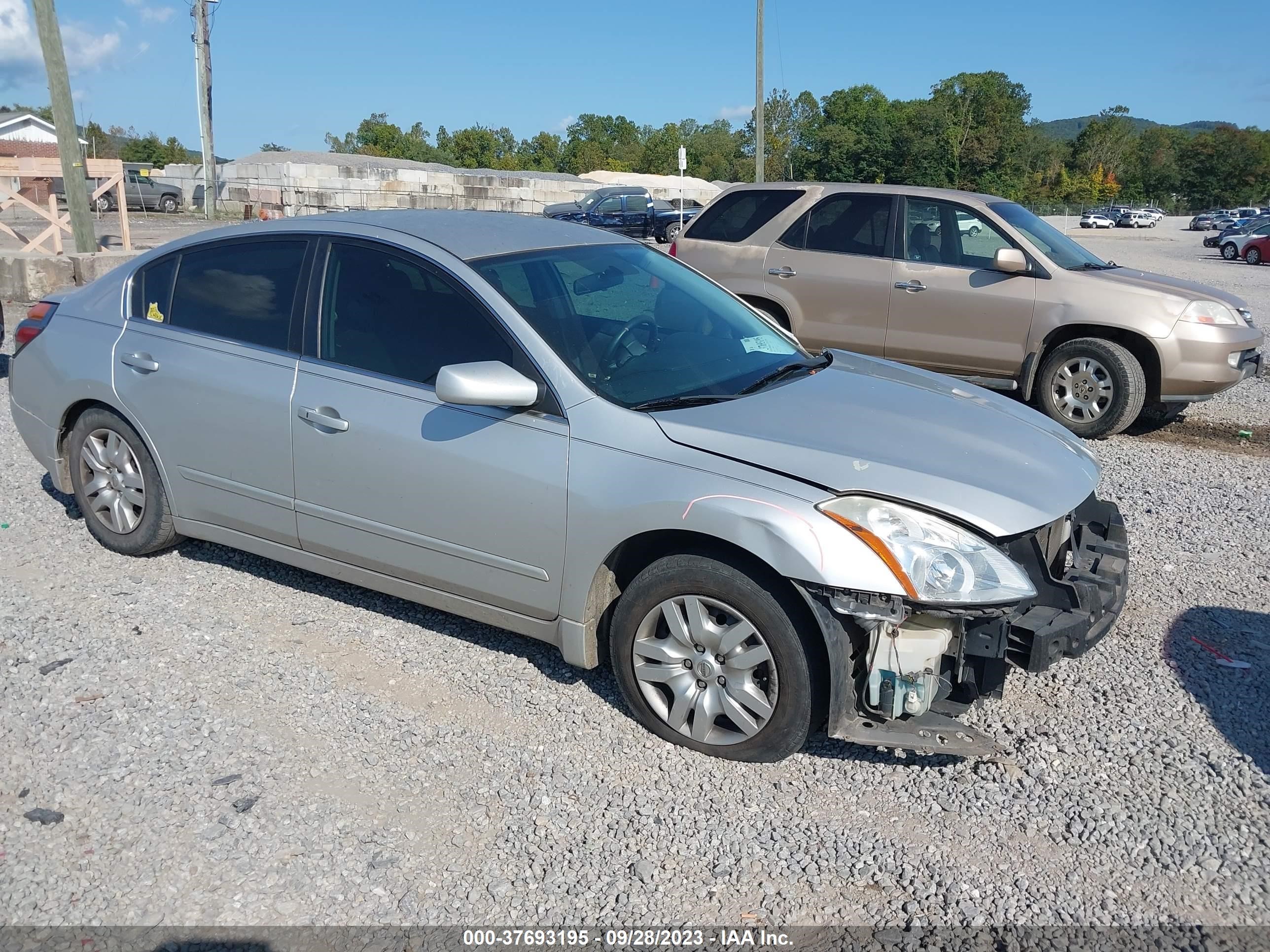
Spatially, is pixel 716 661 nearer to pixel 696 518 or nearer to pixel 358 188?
pixel 696 518

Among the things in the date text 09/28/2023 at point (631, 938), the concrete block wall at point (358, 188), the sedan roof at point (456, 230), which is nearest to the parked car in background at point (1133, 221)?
the concrete block wall at point (358, 188)

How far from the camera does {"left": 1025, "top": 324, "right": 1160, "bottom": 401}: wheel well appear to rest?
7.96 meters

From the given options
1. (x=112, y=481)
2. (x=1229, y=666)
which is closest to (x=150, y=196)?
(x=112, y=481)

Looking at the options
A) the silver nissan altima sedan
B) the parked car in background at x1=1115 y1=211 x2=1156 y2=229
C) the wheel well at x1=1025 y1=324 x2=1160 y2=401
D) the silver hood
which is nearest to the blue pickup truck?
the wheel well at x1=1025 y1=324 x2=1160 y2=401

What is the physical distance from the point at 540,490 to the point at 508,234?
135cm

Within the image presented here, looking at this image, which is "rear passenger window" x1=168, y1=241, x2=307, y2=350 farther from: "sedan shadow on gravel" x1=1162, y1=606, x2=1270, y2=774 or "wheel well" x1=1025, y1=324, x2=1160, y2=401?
"wheel well" x1=1025, y1=324, x2=1160, y2=401

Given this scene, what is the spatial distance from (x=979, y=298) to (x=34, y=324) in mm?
6609

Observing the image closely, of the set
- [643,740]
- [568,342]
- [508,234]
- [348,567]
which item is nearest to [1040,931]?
[643,740]

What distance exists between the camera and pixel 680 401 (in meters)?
3.82

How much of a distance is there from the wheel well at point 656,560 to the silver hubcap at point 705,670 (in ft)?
0.47

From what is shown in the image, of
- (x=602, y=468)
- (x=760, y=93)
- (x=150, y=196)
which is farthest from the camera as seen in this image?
(x=150, y=196)

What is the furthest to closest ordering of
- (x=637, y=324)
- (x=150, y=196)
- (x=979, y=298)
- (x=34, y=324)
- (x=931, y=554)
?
(x=150, y=196) < (x=979, y=298) < (x=34, y=324) < (x=637, y=324) < (x=931, y=554)

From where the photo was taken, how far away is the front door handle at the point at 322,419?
4145mm

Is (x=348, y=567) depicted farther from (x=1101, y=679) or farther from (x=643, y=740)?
(x=1101, y=679)
